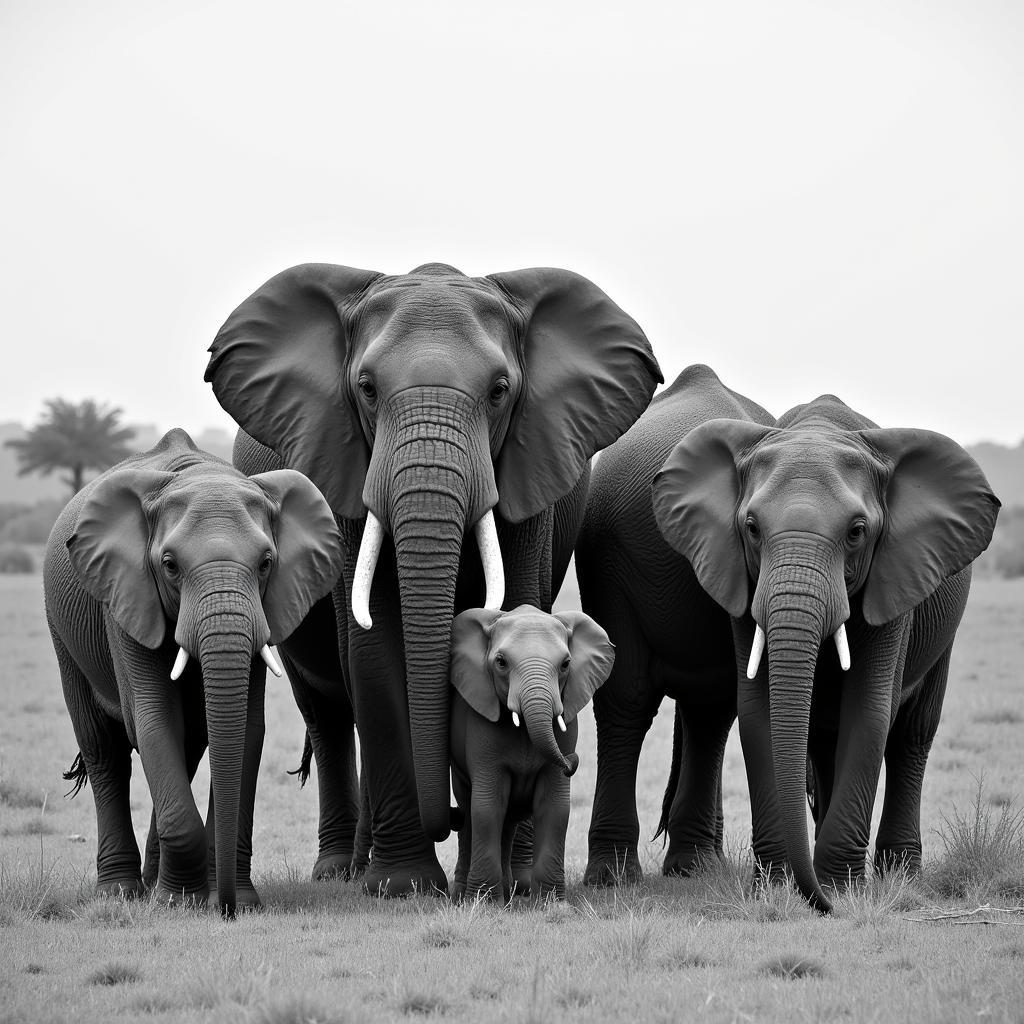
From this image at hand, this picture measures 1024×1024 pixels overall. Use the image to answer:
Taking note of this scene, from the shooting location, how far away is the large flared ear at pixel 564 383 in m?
9.71

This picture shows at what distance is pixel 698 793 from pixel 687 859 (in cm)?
43

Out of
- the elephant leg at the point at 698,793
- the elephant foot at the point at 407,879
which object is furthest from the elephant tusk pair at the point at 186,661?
the elephant leg at the point at 698,793

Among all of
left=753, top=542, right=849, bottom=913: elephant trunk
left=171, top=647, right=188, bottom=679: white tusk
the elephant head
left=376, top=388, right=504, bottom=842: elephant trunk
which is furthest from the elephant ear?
left=171, top=647, right=188, bottom=679: white tusk

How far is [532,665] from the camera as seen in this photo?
27.8 ft

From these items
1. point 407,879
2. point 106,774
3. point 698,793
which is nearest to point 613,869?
point 698,793

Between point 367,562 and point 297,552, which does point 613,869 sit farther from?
point 297,552

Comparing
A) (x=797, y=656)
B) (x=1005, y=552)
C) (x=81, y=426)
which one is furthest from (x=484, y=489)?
(x=81, y=426)

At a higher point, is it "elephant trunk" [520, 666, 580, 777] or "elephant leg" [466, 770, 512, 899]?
"elephant trunk" [520, 666, 580, 777]

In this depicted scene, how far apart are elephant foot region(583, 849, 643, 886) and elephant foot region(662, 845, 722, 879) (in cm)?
50

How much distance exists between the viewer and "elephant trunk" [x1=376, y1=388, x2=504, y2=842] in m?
8.85

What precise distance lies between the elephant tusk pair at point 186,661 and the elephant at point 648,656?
2723 mm

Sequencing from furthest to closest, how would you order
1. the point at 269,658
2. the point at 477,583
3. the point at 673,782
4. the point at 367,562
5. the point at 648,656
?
the point at 673,782 < the point at 648,656 < the point at 477,583 < the point at 367,562 < the point at 269,658

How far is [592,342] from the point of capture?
33.7 feet

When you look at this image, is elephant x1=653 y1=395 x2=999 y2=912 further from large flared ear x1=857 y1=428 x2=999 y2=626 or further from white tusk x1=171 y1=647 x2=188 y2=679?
white tusk x1=171 y1=647 x2=188 y2=679
